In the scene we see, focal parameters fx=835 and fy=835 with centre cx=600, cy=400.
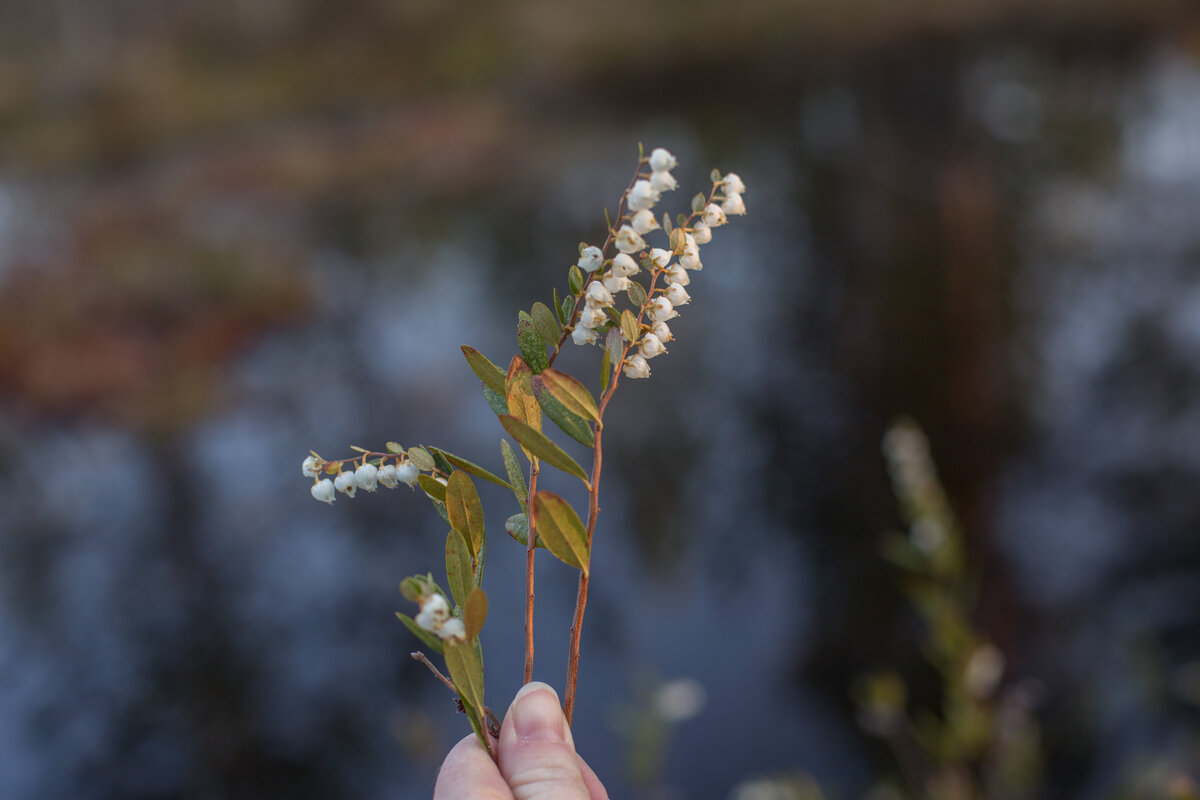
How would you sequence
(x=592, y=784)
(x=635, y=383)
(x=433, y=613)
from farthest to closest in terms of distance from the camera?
(x=635, y=383) → (x=592, y=784) → (x=433, y=613)

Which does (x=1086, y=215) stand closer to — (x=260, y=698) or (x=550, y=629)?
(x=550, y=629)

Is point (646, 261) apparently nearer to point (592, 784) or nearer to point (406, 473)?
point (406, 473)

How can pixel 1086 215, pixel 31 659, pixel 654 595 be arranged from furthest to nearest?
pixel 1086 215
pixel 654 595
pixel 31 659

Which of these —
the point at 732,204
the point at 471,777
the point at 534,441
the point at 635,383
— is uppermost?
the point at 635,383

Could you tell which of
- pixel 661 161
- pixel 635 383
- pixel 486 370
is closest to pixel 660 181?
pixel 661 161

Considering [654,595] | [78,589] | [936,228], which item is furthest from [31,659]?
[936,228]

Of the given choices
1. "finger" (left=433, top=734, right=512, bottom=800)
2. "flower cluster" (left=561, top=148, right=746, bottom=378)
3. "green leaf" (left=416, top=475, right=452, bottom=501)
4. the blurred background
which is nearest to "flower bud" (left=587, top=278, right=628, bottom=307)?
"flower cluster" (left=561, top=148, right=746, bottom=378)
